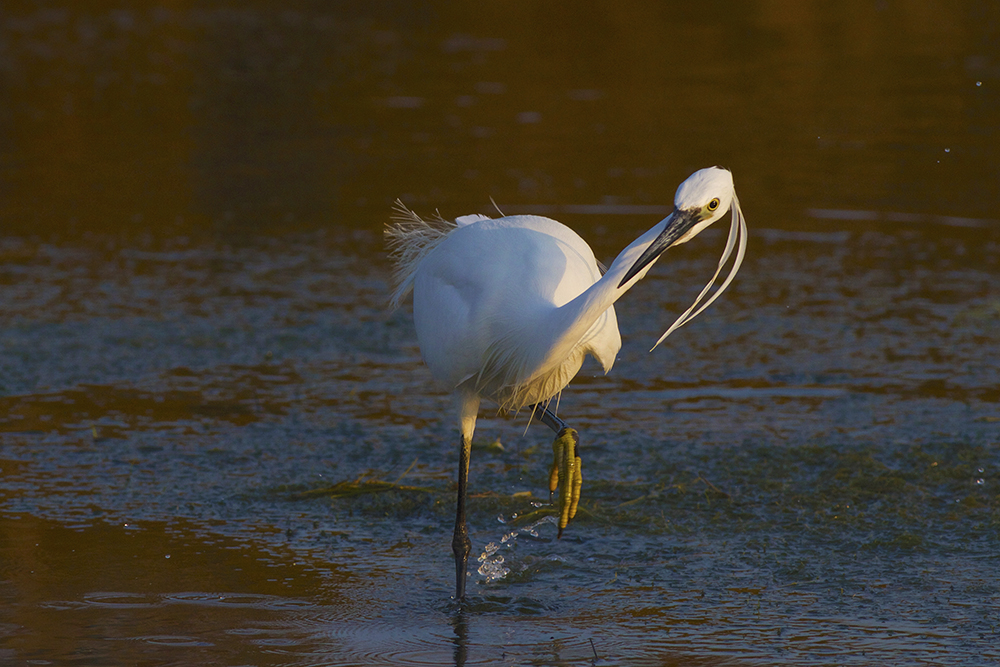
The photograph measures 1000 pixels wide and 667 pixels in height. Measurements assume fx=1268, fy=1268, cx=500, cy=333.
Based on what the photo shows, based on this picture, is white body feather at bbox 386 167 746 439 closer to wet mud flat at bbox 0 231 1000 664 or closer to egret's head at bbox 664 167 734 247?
egret's head at bbox 664 167 734 247

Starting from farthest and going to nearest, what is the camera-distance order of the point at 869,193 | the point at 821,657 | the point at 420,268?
the point at 869,193
the point at 420,268
the point at 821,657

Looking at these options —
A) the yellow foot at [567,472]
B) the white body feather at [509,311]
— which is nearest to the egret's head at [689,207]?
the white body feather at [509,311]

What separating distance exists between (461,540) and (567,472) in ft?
1.51

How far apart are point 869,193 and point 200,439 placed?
240 inches

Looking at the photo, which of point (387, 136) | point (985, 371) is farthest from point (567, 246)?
point (387, 136)

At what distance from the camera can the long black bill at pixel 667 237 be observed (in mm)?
3857

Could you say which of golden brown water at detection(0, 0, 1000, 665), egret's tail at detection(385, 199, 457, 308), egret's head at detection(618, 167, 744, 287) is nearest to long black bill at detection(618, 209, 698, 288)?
egret's head at detection(618, 167, 744, 287)

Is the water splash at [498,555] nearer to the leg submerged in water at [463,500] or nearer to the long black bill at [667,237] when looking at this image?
the leg submerged in water at [463,500]

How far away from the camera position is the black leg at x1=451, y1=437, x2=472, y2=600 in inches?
178

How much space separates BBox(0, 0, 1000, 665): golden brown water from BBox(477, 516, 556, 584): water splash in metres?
0.03

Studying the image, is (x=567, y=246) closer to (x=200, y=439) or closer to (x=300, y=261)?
(x=200, y=439)

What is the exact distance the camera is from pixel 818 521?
4957mm

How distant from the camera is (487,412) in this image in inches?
256

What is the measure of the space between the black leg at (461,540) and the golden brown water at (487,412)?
0.24 ft
